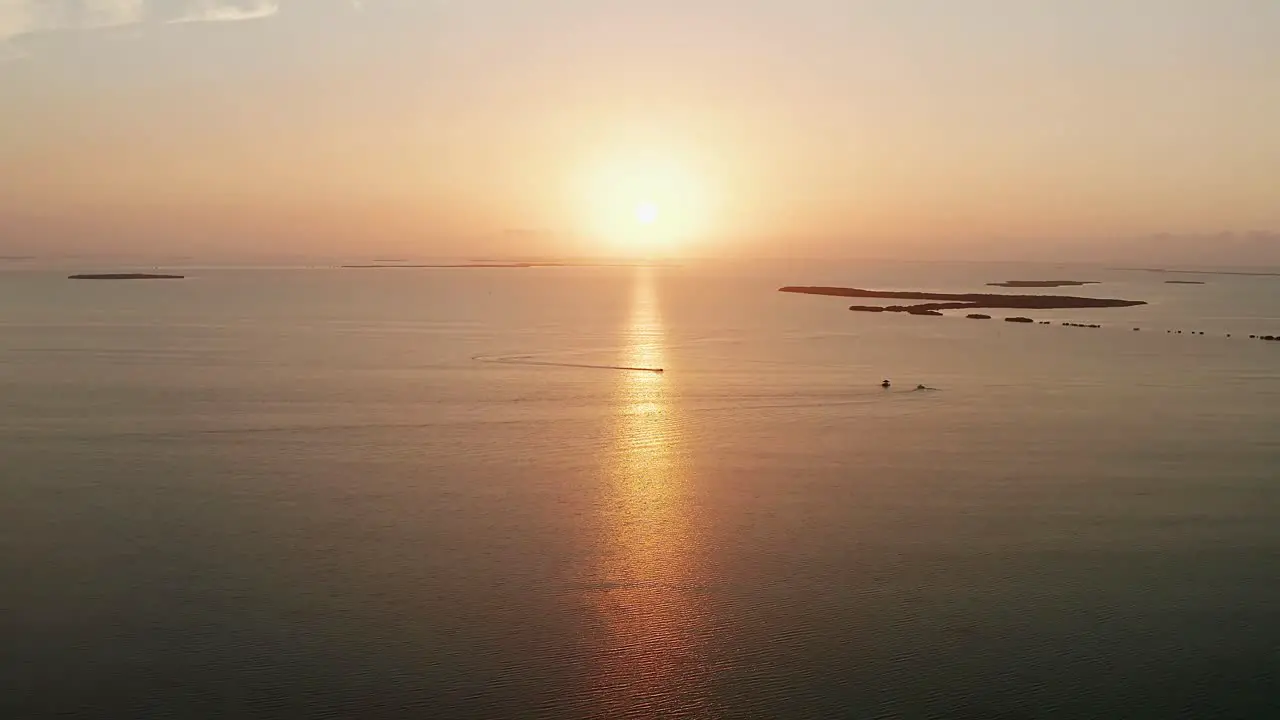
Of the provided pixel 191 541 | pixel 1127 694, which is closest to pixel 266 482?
pixel 191 541

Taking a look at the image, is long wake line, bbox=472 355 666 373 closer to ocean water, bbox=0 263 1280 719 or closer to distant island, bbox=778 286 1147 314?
ocean water, bbox=0 263 1280 719

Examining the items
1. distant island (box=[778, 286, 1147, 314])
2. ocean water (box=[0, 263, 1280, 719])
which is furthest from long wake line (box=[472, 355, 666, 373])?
distant island (box=[778, 286, 1147, 314])

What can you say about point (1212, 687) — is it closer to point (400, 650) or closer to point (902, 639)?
point (902, 639)

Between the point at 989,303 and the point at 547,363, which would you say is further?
the point at 989,303

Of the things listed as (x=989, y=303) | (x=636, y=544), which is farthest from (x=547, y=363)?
(x=989, y=303)

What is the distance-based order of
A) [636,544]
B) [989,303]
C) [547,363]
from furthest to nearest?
1. [989,303]
2. [547,363]
3. [636,544]

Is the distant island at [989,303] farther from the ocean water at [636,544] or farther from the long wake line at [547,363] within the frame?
the ocean water at [636,544]

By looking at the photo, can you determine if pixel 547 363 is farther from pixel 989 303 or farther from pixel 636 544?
pixel 989 303

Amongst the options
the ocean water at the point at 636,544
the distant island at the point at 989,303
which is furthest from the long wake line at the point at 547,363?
the distant island at the point at 989,303
